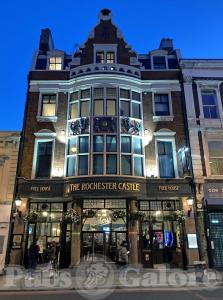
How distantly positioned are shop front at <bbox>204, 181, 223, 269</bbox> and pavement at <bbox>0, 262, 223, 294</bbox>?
1.46 metres

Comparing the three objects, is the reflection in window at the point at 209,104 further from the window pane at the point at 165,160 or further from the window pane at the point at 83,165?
the window pane at the point at 83,165

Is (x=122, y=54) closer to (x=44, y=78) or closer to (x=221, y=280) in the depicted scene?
(x=44, y=78)

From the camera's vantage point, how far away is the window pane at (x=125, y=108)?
18.9 metres

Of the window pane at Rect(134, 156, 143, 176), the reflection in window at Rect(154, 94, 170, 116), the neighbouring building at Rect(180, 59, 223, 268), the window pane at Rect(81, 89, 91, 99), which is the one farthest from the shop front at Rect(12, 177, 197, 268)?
the window pane at Rect(81, 89, 91, 99)

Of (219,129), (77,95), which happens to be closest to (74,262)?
(77,95)

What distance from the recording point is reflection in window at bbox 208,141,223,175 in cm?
1859

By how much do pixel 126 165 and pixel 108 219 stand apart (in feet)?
11.8

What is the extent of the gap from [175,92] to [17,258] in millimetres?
15472

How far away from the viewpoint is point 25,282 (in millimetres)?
13156

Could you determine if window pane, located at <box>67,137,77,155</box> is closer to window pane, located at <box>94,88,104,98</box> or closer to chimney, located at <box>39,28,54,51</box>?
window pane, located at <box>94,88,104,98</box>

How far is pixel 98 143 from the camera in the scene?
18062 millimetres

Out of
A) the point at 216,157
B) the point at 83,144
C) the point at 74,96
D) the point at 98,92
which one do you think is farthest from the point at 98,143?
the point at 216,157

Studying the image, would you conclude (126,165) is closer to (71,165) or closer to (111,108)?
(71,165)

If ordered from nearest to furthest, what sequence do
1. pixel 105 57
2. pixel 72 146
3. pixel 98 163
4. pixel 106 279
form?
pixel 106 279
pixel 98 163
pixel 72 146
pixel 105 57
